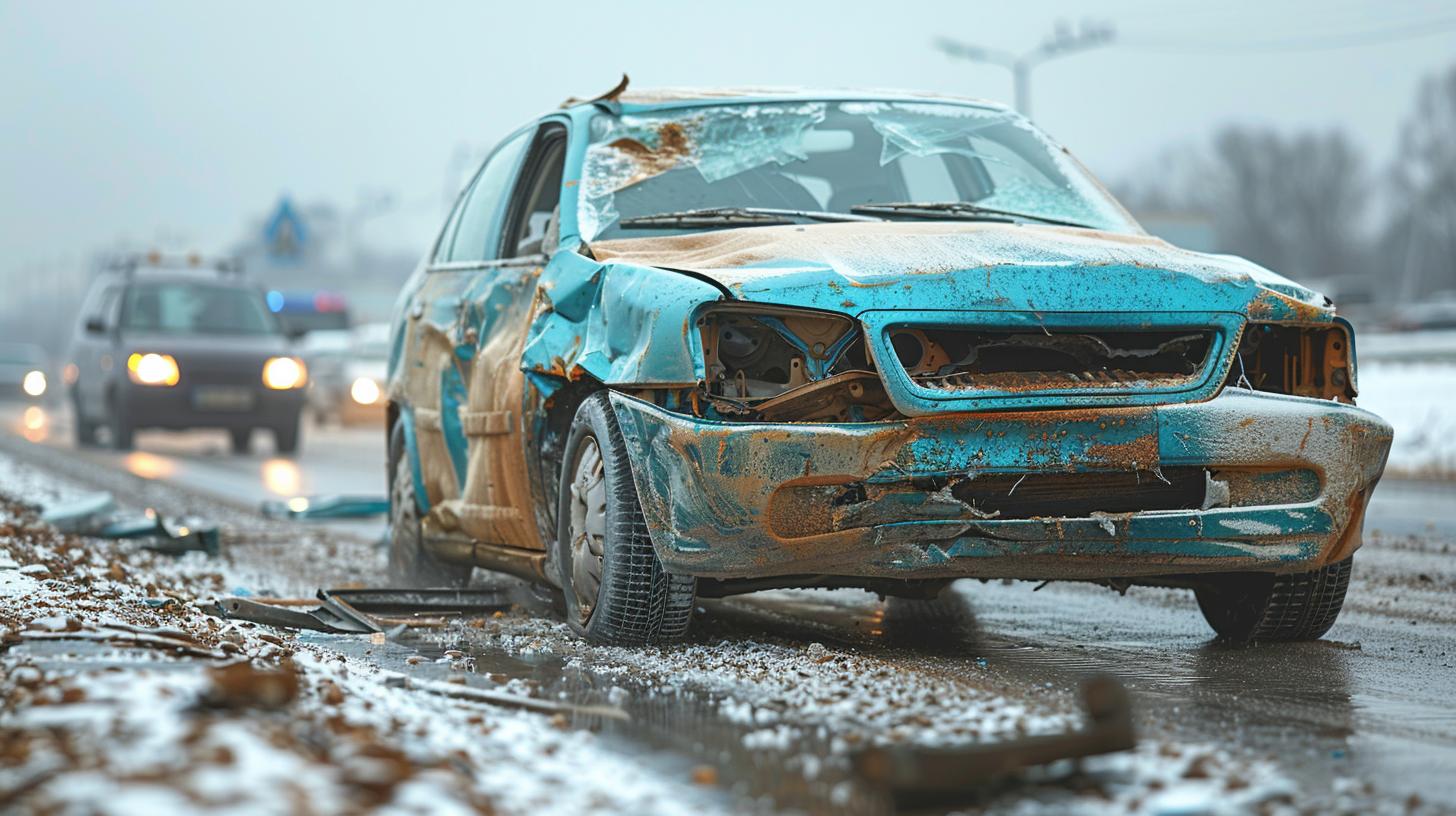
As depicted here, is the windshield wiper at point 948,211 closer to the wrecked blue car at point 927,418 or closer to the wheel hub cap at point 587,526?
the wrecked blue car at point 927,418

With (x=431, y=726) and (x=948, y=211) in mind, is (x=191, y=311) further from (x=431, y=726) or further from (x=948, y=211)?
(x=431, y=726)

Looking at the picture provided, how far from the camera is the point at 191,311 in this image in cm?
2025

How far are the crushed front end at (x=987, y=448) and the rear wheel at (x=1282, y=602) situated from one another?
0.36 metres

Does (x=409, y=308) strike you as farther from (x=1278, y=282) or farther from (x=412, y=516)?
(x=1278, y=282)

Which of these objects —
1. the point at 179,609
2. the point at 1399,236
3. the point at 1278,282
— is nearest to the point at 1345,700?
the point at 1278,282

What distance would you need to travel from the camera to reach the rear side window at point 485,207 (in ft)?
22.2

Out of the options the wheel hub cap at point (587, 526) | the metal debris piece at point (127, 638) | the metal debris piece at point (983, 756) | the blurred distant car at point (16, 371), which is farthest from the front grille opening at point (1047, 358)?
the blurred distant car at point (16, 371)

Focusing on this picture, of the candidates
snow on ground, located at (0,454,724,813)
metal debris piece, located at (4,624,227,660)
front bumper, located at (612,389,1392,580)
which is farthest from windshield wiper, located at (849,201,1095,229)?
metal debris piece, located at (4,624,227,660)

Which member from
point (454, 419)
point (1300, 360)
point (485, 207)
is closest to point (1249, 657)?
point (1300, 360)

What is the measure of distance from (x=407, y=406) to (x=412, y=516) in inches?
16.4

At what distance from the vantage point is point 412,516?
7246 mm

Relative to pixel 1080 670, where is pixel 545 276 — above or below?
above

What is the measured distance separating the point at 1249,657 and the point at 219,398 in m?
15.8

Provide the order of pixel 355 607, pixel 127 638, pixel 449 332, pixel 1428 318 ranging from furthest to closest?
pixel 1428 318 < pixel 449 332 < pixel 355 607 < pixel 127 638
